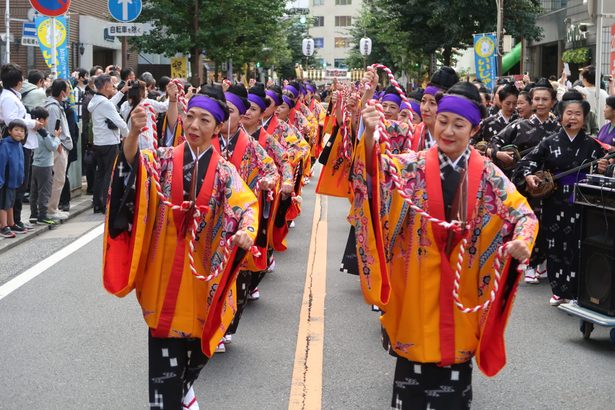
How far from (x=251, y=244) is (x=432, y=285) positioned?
0.85 m

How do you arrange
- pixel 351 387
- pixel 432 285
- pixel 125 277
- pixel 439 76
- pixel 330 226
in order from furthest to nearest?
pixel 330 226, pixel 439 76, pixel 351 387, pixel 125 277, pixel 432 285

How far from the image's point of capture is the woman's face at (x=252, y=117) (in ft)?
24.3

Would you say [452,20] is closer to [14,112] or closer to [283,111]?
[283,111]

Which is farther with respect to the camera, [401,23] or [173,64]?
[401,23]

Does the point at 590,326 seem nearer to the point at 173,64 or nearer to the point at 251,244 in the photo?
the point at 251,244

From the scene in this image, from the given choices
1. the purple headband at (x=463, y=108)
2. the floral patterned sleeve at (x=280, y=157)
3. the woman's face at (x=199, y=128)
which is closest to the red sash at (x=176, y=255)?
the woman's face at (x=199, y=128)

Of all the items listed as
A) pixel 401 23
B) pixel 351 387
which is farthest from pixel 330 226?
pixel 401 23

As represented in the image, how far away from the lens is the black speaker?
20.8ft

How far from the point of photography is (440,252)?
13.1ft

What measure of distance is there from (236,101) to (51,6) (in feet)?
22.5

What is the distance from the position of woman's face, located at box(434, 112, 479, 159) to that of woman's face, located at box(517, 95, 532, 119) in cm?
529

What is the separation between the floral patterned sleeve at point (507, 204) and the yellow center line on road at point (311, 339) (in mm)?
1731

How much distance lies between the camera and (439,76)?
657 centimetres

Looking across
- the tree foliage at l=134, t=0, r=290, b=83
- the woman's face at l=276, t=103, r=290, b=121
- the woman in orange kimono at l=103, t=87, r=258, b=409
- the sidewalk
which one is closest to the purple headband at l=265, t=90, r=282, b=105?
the woman's face at l=276, t=103, r=290, b=121
